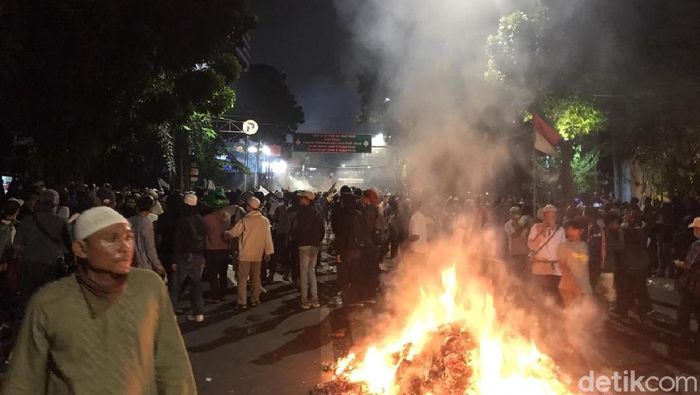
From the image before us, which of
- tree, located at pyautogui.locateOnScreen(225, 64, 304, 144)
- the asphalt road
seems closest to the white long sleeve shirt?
the asphalt road

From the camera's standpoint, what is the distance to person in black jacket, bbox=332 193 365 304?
29.9 ft

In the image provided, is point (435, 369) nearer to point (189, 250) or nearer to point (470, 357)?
point (470, 357)

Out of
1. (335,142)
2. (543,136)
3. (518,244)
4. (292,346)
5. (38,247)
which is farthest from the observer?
(335,142)

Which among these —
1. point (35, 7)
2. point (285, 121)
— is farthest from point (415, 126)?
point (285, 121)

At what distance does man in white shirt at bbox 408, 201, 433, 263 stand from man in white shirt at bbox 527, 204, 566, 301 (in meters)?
2.29

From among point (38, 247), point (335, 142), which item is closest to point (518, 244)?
point (38, 247)

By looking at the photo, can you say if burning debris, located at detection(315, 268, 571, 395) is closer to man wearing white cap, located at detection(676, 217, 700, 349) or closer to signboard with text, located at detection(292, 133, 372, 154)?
man wearing white cap, located at detection(676, 217, 700, 349)

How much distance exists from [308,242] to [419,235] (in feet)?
5.86

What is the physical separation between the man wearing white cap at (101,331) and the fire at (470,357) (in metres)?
3.02

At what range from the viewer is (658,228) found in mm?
13062

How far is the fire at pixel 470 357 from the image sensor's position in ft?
16.7

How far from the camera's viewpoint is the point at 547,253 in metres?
7.27

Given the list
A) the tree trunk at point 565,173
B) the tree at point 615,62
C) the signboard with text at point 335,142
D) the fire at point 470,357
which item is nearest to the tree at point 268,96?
the signboard with text at point 335,142

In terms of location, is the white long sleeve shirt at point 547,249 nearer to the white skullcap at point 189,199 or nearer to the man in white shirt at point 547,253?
the man in white shirt at point 547,253
